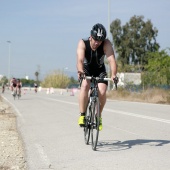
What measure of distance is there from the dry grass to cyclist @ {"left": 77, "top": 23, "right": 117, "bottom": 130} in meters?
17.7

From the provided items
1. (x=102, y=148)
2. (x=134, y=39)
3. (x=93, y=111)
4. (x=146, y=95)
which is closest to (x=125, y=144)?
(x=102, y=148)

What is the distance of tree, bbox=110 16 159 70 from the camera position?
71688 millimetres

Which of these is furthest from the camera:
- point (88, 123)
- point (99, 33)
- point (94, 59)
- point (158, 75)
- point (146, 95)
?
point (158, 75)

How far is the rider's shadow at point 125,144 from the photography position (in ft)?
24.9

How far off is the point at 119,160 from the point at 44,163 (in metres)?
1.09

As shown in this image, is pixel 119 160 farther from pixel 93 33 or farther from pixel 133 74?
pixel 133 74

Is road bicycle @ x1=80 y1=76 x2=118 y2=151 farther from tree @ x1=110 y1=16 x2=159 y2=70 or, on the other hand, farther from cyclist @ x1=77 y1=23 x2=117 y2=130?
tree @ x1=110 y1=16 x2=159 y2=70

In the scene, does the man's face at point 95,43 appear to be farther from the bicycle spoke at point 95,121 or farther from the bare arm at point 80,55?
the bicycle spoke at point 95,121

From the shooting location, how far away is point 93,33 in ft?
24.0

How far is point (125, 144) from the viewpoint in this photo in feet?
26.3

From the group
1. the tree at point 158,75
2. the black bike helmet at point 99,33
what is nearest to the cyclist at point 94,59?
the black bike helmet at point 99,33

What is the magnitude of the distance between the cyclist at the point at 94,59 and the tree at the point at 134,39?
63781 mm

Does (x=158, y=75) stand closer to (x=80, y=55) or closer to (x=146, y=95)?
(x=146, y=95)

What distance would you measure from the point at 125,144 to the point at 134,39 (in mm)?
65416
